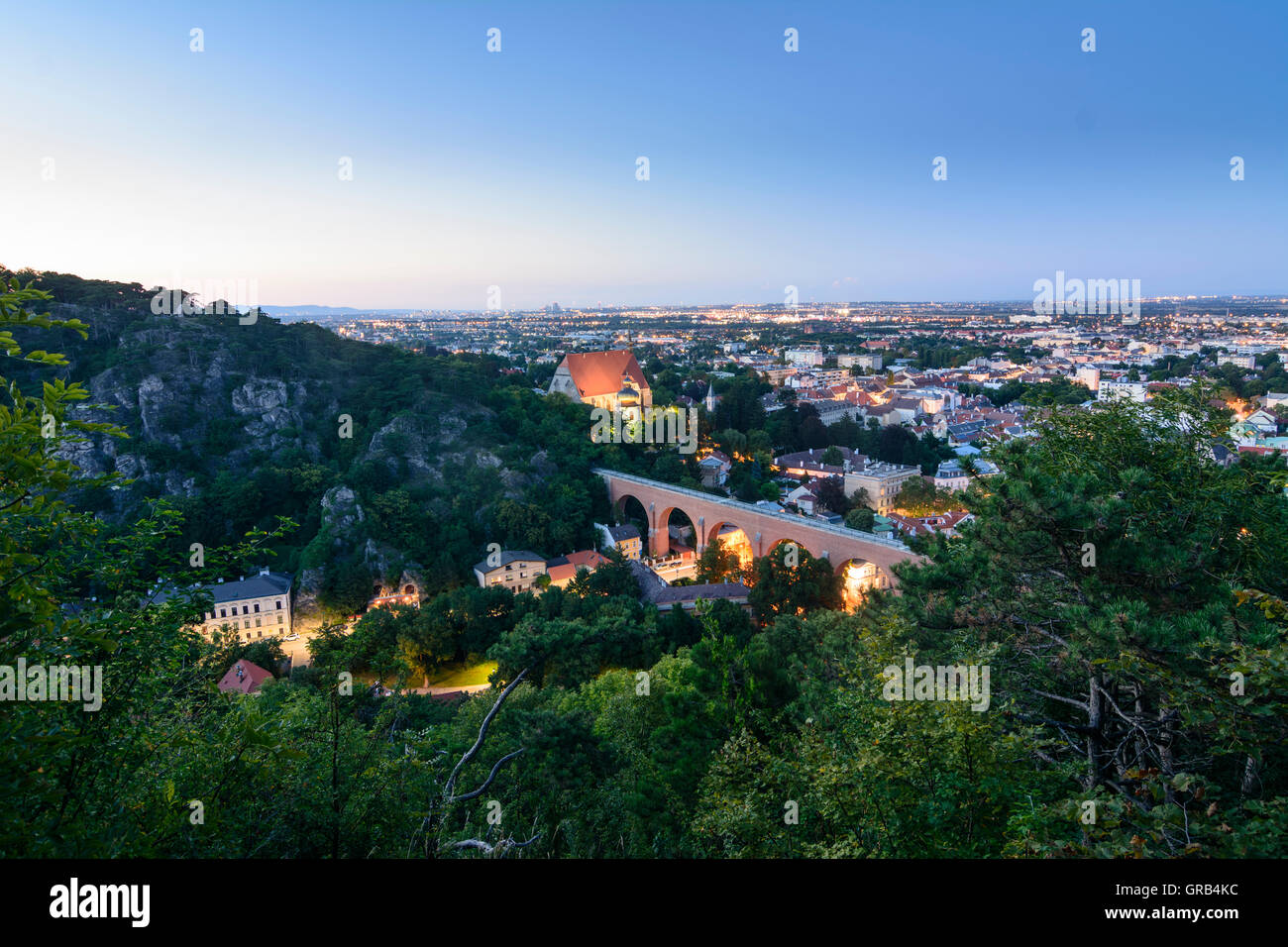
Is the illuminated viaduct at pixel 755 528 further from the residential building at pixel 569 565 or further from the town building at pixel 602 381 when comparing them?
the town building at pixel 602 381

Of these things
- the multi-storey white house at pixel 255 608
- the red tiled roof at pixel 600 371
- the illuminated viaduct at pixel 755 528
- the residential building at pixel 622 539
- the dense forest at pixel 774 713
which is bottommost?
the multi-storey white house at pixel 255 608

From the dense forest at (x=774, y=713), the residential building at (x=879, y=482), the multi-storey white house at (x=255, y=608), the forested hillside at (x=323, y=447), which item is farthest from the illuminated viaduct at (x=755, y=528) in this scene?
the multi-storey white house at (x=255, y=608)

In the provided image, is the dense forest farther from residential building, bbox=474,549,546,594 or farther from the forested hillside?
the forested hillside

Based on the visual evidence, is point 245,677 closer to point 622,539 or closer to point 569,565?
point 569,565

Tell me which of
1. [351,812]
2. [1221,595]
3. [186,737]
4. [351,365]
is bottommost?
[351,812]

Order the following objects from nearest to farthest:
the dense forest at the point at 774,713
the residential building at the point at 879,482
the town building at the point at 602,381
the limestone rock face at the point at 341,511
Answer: the dense forest at the point at 774,713 < the limestone rock face at the point at 341,511 < the residential building at the point at 879,482 < the town building at the point at 602,381

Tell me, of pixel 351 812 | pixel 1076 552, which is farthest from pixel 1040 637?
pixel 351 812

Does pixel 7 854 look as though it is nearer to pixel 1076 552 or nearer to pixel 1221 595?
pixel 1076 552
